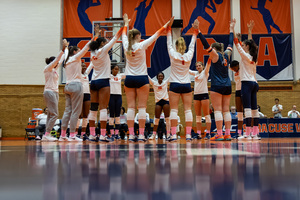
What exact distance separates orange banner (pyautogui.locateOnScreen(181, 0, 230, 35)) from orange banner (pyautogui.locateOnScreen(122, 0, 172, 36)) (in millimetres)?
936

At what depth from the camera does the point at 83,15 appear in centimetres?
1586

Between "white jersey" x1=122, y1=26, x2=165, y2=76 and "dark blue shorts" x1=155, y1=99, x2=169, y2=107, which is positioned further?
"dark blue shorts" x1=155, y1=99, x2=169, y2=107

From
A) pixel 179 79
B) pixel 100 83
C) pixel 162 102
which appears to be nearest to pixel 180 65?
pixel 179 79

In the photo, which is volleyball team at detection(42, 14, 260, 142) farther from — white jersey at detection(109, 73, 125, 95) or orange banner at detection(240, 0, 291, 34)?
orange banner at detection(240, 0, 291, 34)

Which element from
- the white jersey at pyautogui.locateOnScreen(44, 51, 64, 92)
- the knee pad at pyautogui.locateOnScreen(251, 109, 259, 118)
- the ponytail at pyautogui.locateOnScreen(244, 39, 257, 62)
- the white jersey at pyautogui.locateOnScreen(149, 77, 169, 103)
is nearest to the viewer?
the ponytail at pyautogui.locateOnScreen(244, 39, 257, 62)

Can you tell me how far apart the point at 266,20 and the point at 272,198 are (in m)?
16.4

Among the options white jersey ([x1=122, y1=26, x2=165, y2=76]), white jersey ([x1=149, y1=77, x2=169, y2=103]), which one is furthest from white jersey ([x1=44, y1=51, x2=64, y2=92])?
white jersey ([x1=149, y1=77, x2=169, y2=103])

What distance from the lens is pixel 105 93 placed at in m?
5.46

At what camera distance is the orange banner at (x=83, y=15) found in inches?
619

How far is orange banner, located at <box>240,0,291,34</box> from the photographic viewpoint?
50.7 ft

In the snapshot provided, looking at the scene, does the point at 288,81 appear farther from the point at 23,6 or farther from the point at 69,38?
the point at 23,6

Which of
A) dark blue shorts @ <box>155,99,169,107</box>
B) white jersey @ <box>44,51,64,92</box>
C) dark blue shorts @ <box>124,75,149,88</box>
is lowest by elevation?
dark blue shorts @ <box>155,99,169,107</box>

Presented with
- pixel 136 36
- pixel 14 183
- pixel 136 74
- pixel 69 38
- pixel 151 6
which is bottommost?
pixel 14 183

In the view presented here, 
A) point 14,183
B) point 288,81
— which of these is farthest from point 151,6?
Result: point 14,183
